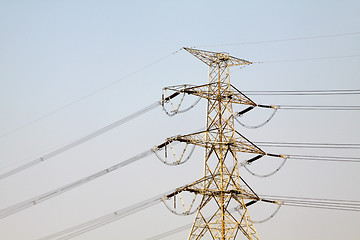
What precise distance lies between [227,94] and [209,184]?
22.2 feet

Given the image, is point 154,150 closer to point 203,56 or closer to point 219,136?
point 219,136

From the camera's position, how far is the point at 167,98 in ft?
120

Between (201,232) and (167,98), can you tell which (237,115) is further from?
(201,232)

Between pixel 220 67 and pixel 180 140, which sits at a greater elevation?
pixel 220 67

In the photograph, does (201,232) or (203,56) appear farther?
(203,56)

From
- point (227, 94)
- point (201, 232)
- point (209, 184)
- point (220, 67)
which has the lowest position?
point (201, 232)

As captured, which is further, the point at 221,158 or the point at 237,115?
the point at 237,115

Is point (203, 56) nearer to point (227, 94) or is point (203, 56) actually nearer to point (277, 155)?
point (227, 94)

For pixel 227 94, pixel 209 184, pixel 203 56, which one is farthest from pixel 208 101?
pixel 209 184

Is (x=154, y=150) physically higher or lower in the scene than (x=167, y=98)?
lower

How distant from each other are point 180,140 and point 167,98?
385 centimetres

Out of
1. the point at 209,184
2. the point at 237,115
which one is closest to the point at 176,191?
the point at 209,184

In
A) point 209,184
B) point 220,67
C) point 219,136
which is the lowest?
point 209,184

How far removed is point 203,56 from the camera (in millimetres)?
37750
